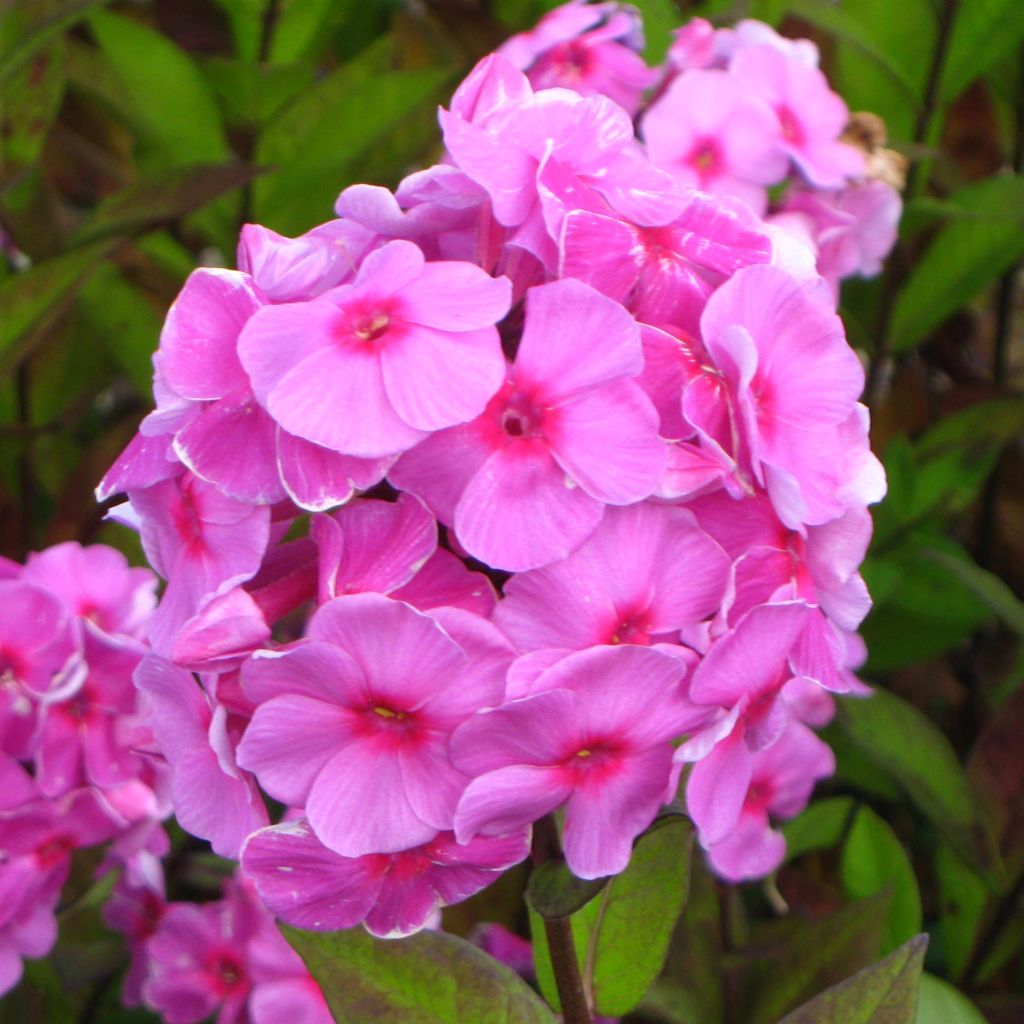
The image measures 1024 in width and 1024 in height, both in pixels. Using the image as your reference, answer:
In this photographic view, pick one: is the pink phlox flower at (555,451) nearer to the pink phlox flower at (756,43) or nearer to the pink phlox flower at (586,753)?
the pink phlox flower at (586,753)

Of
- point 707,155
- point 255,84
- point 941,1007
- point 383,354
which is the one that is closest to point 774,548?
point 383,354

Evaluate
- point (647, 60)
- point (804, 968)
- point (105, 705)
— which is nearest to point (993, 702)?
point (804, 968)

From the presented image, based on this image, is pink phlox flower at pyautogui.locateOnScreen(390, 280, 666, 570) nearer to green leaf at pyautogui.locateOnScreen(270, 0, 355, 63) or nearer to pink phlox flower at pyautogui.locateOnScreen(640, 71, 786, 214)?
pink phlox flower at pyautogui.locateOnScreen(640, 71, 786, 214)

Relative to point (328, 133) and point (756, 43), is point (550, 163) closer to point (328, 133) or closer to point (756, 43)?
point (756, 43)

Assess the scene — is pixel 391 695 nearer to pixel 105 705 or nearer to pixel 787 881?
pixel 105 705

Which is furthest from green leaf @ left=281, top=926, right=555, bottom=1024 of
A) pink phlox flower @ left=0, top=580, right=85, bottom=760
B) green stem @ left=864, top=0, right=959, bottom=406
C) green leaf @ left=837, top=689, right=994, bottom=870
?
green stem @ left=864, top=0, right=959, bottom=406
